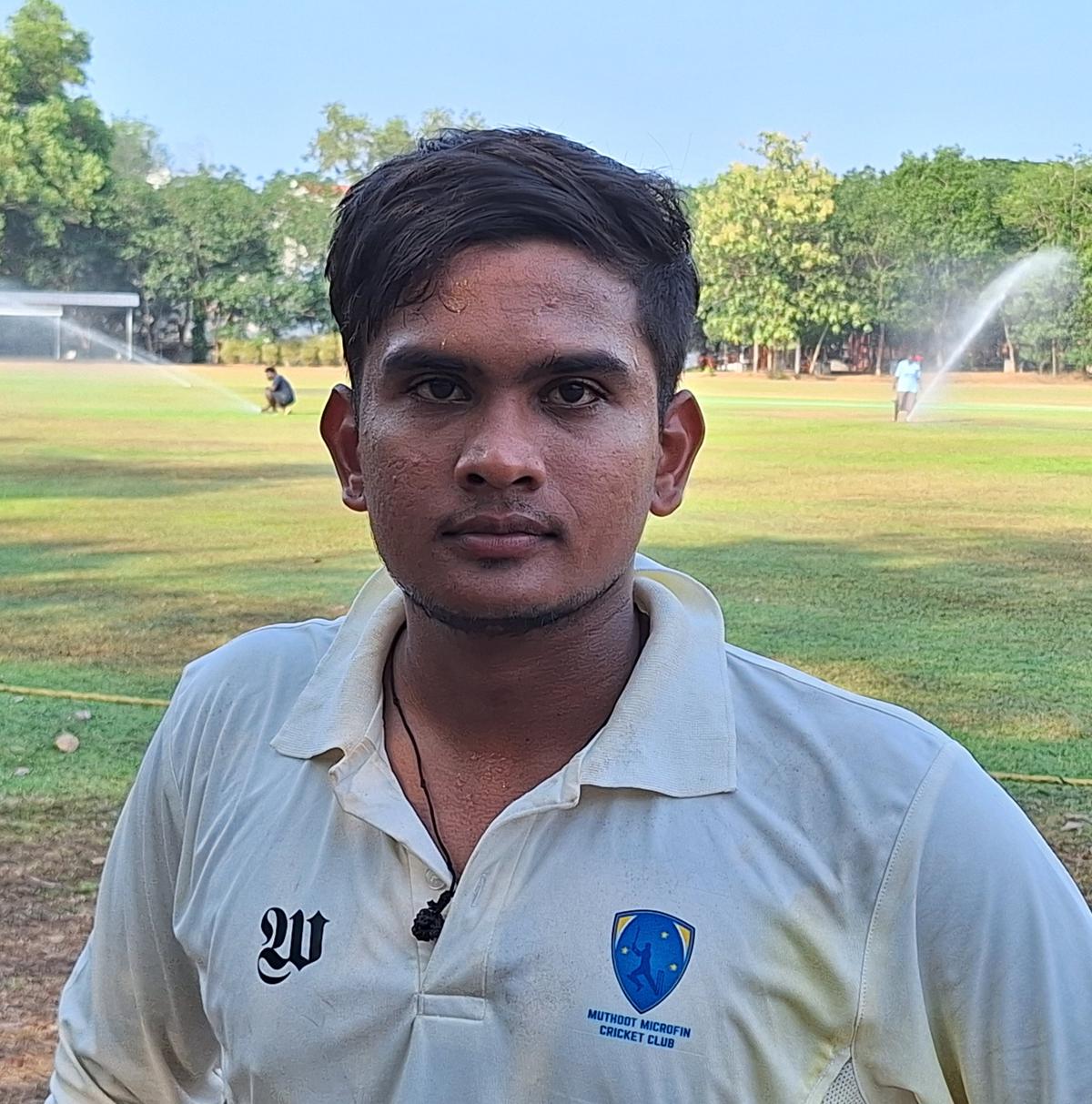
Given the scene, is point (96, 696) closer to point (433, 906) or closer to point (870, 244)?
point (433, 906)

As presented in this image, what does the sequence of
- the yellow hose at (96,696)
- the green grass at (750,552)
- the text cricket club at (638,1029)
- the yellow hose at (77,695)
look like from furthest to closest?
the green grass at (750,552) < the yellow hose at (77,695) < the yellow hose at (96,696) < the text cricket club at (638,1029)

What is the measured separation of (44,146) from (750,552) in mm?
7844

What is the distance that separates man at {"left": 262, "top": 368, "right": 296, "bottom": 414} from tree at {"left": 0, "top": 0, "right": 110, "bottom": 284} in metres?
2.80

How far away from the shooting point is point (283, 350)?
15172mm

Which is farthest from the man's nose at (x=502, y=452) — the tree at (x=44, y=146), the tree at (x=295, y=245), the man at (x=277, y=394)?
the man at (x=277, y=394)

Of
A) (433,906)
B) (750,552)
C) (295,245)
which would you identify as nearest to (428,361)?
(433,906)

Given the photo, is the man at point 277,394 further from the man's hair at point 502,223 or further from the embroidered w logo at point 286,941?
the embroidered w logo at point 286,941

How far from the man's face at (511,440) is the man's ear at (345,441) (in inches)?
5.1

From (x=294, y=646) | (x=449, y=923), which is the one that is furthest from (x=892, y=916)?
(x=294, y=646)

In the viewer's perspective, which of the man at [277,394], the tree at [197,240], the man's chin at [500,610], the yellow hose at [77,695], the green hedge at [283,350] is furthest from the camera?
the man at [277,394]

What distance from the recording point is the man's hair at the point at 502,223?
3.39 feet

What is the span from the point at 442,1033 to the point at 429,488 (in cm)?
35

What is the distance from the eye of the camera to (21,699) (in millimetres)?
5035

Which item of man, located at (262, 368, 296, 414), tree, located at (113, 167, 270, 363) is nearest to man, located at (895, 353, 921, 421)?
tree, located at (113, 167, 270, 363)
